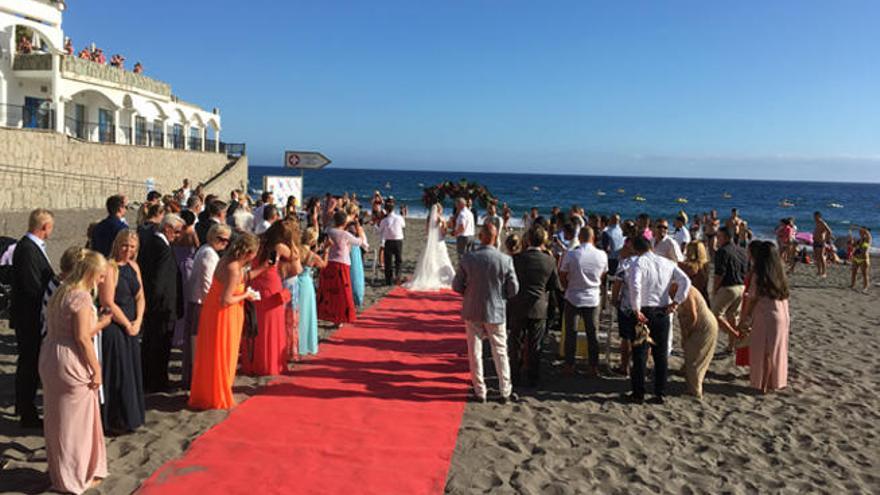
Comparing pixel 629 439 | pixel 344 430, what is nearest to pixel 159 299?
pixel 344 430

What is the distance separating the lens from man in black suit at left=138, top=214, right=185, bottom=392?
238 inches

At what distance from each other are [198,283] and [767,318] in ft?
20.0

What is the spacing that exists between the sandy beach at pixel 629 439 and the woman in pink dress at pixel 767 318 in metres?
0.23

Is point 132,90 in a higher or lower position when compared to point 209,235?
higher

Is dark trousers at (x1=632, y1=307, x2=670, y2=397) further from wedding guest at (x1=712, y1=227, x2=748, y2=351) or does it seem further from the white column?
the white column

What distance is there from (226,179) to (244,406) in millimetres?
32014

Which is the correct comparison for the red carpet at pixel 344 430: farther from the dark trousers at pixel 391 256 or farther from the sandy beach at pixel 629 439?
the dark trousers at pixel 391 256

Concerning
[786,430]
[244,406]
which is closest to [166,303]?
[244,406]

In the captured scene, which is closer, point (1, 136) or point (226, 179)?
point (1, 136)

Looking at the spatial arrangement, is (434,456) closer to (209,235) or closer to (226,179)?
(209,235)

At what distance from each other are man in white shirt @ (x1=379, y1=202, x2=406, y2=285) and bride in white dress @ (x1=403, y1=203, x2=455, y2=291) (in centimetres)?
47

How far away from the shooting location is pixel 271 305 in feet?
22.7

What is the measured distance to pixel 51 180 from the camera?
2364 centimetres

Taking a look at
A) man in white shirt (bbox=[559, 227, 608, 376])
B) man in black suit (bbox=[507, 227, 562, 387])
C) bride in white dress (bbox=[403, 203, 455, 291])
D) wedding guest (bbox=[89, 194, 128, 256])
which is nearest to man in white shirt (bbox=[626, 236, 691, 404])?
man in white shirt (bbox=[559, 227, 608, 376])
